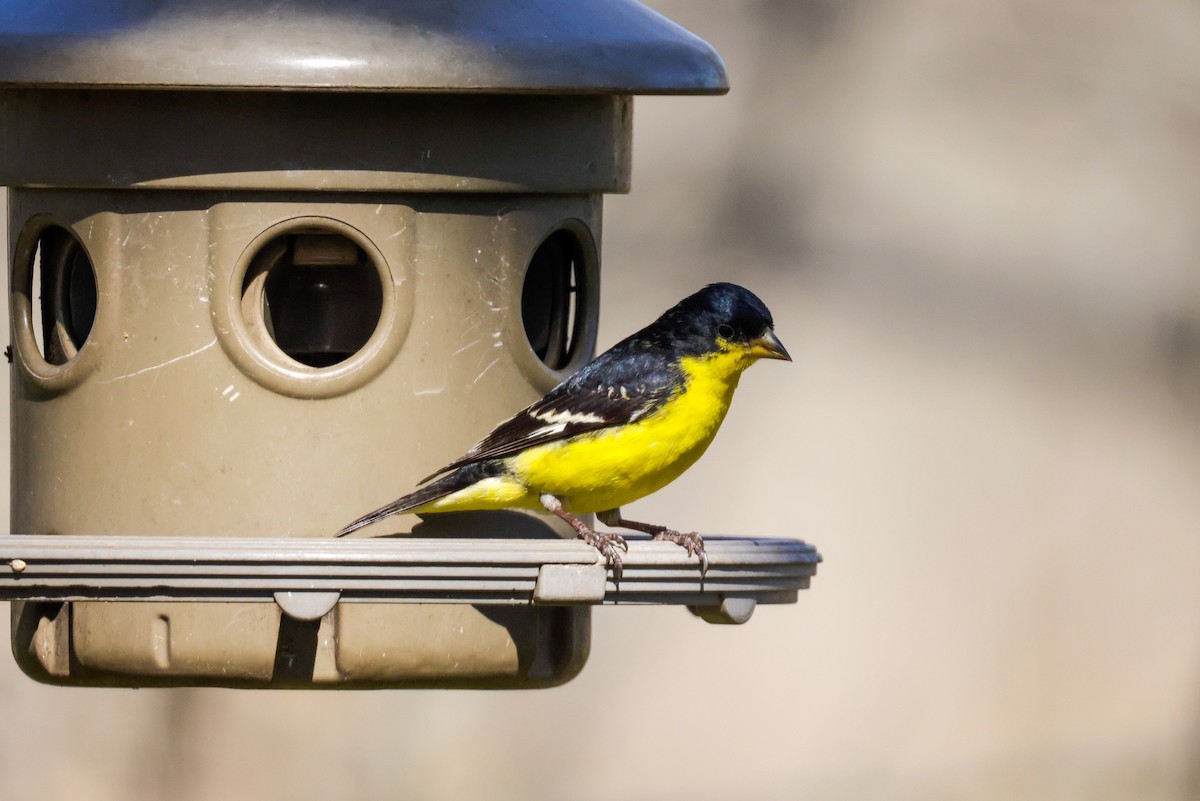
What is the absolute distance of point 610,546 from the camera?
4.92 meters

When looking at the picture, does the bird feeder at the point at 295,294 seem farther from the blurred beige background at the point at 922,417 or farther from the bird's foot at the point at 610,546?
the blurred beige background at the point at 922,417

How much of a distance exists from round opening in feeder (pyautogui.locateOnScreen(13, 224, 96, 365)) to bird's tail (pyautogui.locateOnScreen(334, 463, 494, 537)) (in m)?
1.01

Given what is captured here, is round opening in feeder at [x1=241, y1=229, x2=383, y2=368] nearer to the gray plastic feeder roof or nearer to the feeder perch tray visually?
the gray plastic feeder roof

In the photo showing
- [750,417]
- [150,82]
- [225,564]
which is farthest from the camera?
[750,417]

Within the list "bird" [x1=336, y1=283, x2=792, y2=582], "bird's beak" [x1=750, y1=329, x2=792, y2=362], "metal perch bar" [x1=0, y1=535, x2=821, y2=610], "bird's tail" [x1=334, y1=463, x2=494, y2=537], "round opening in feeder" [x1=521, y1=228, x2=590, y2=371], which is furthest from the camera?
"round opening in feeder" [x1=521, y1=228, x2=590, y2=371]

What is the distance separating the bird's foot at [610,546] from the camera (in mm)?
4805

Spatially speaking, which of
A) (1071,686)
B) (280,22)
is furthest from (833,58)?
(280,22)

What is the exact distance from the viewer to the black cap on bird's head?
19.2 ft

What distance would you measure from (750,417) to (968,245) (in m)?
1.23

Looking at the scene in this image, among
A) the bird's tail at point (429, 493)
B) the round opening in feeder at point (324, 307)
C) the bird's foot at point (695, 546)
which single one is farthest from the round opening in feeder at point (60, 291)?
the bird's foot at point (695, 546)

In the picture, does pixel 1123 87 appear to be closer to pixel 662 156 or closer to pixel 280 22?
pixel 662 156

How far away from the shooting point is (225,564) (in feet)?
15.0

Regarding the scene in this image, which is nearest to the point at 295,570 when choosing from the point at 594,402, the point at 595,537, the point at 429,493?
the point at 429,493

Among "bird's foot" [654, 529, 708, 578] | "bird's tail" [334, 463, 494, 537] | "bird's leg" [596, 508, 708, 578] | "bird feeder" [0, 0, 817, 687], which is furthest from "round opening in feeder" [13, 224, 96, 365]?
"bird's foot" [654, 529, 708, 578]
